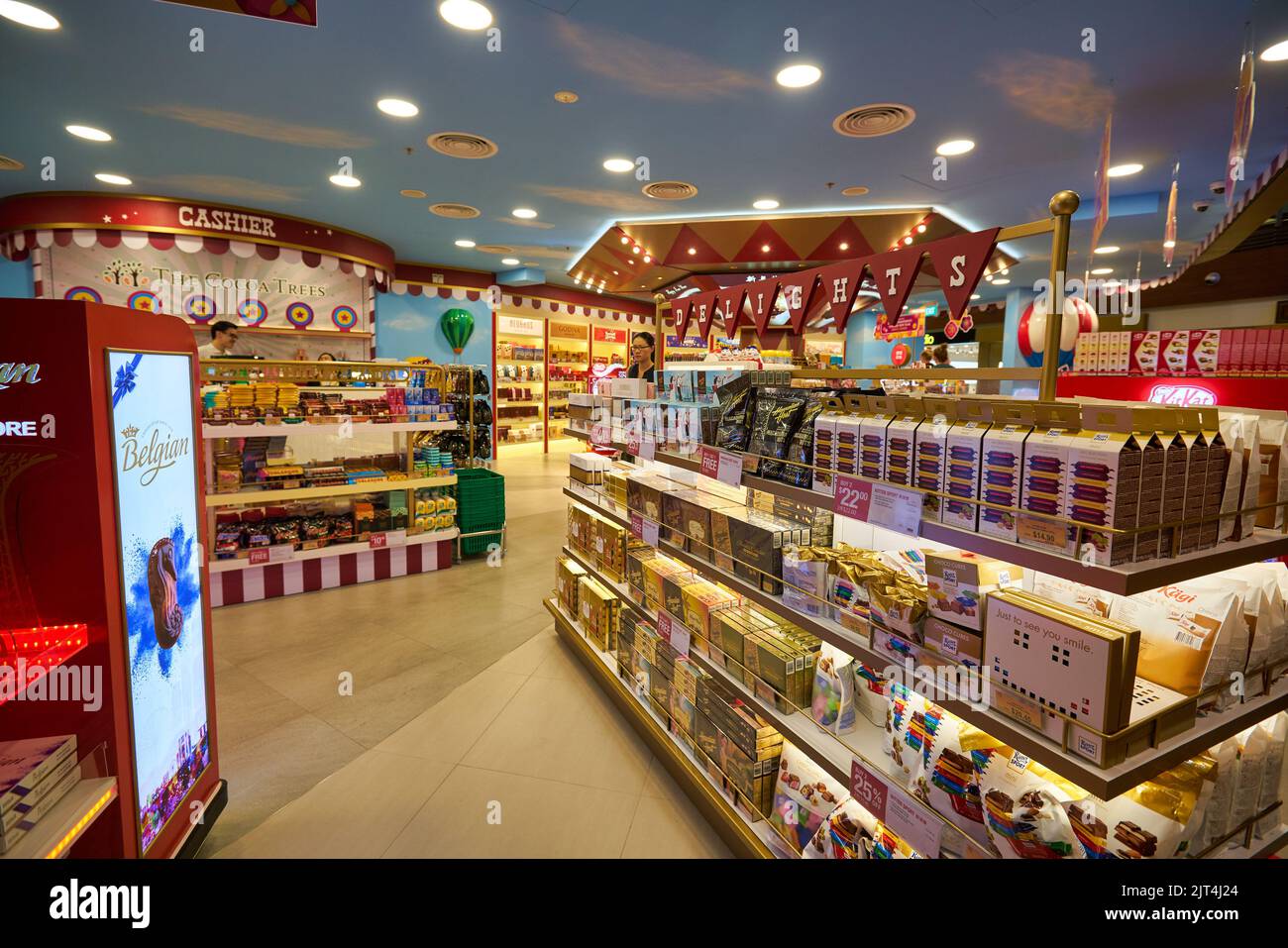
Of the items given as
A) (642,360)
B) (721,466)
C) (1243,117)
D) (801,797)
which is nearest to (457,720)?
(801,797)

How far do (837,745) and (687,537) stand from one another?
1043 millimetres

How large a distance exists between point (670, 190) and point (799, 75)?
2.71 metres

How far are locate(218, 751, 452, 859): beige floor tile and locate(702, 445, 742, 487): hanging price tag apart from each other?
180cm

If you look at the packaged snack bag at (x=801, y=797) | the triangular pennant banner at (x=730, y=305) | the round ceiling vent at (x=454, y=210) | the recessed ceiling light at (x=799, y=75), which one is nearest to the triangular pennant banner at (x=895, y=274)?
the triangular pennant banner at (x=730, y=305)

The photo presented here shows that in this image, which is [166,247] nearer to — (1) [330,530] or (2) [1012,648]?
(1) [330,530]

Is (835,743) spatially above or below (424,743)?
above

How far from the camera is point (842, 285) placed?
2.20 metres

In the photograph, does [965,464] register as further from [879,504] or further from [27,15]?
[27,15]

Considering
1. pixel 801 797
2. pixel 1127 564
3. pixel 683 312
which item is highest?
pixel 683 312

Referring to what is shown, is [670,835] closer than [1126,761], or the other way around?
[1126,761]

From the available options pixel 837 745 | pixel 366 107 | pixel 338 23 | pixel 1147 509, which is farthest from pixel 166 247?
pixel 1147 509

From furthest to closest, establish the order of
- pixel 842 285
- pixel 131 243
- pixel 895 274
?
pixel 131 243 < pixel 842 285 < pixel 895 274

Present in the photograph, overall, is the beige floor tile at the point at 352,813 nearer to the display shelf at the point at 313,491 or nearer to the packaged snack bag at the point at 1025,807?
the packaged snack bag at the point at 1025,807

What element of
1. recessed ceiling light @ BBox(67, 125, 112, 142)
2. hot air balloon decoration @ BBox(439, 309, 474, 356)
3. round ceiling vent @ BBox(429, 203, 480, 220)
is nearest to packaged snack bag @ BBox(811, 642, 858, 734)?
recessed ceiling light @ BBox(67, 125, 112, 142)
